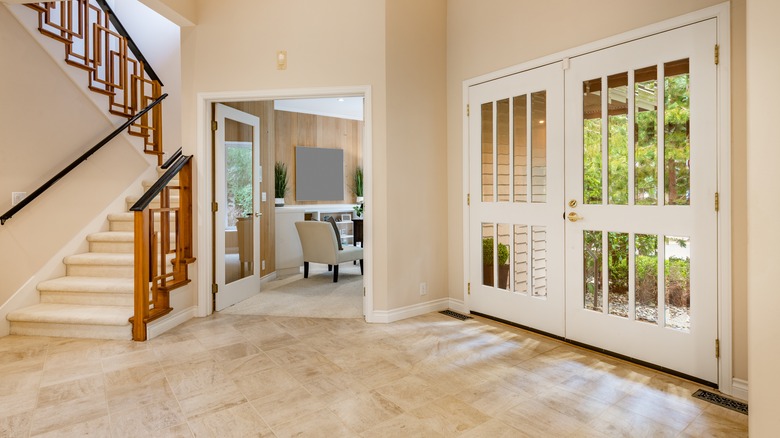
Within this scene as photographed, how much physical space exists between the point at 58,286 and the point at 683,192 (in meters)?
4.95

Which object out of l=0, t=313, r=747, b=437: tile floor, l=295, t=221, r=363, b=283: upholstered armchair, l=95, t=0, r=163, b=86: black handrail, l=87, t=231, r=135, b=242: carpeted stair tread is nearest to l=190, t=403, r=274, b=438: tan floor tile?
l=0, t=313, r=747, b=437: tile floor

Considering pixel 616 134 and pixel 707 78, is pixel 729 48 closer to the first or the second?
pixel 707 78

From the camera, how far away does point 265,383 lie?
251cm

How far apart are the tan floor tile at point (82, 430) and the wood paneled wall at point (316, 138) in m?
5.45

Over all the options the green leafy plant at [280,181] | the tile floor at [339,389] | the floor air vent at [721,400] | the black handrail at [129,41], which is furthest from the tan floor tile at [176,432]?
the green leafy plant at [280,181]

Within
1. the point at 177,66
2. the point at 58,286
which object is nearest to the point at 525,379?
the point at 58,286

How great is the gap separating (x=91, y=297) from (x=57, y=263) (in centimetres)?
60

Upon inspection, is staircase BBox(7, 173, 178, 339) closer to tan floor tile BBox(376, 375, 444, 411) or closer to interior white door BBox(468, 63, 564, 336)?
tan floor tile BBox(376, 375, 444, 411)

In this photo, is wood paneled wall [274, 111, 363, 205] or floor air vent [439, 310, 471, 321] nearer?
floor air vent [439, 310, 471, 321]

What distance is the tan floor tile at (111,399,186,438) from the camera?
1974 millimetres

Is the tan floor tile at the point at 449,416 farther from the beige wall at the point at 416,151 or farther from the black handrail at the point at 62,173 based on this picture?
the black handrail at the point at 62,173

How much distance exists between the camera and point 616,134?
2.86 metres

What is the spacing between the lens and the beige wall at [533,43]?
229 cm

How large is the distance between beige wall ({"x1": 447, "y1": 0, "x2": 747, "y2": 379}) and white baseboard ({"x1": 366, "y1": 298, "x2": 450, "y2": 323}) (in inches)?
7.0
